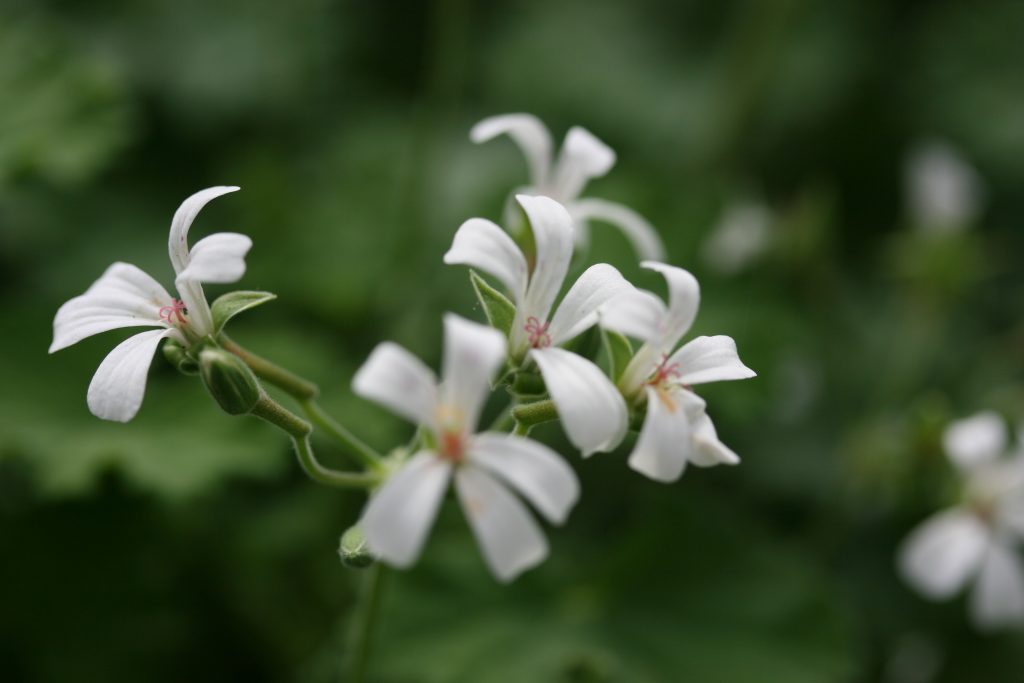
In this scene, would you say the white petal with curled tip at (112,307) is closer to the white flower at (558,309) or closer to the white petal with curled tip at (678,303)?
the white flower at (558,309)

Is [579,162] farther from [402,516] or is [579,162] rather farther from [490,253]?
[402,516]

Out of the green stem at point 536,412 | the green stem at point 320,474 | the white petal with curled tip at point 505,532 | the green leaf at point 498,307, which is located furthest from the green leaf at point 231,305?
the white petal with curled tip at point 505,532

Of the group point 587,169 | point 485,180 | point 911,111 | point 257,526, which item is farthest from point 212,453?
point 911,111

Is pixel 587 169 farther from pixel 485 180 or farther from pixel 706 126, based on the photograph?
pixel 706 126

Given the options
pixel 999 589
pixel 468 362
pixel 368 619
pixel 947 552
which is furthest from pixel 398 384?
pixel 999 589

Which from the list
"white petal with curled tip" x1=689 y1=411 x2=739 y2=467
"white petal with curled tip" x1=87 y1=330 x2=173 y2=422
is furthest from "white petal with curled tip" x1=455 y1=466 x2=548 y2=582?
"white petal with curled tip" x1=87 y1=330 x2=173 y2=422

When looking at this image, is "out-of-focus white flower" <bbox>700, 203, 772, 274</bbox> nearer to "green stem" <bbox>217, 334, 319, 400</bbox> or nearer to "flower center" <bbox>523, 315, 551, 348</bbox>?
"flower center" <bbox>523, 315, 551, 348</bbox>
